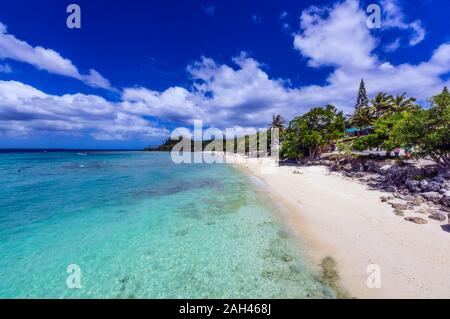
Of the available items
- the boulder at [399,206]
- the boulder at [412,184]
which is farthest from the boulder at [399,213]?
the boulder at [412,184]

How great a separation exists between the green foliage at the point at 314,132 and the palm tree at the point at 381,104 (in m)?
10.3

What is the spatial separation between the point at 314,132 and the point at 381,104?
16.3 metres

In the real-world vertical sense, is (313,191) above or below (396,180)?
below

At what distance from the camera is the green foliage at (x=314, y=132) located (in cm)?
2768

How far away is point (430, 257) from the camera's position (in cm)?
638

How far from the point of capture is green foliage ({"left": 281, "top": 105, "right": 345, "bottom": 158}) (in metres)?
27.7

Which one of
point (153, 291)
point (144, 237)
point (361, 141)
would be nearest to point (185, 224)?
point (144, 237)

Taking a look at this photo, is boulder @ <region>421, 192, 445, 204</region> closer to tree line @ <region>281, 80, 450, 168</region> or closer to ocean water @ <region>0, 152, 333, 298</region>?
tree line @ <region>281, 80, 450, 168</region>

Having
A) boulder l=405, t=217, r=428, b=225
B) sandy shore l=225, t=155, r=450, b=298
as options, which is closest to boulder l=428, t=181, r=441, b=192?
sandy shore l=225, t=155, r=450, b=298
